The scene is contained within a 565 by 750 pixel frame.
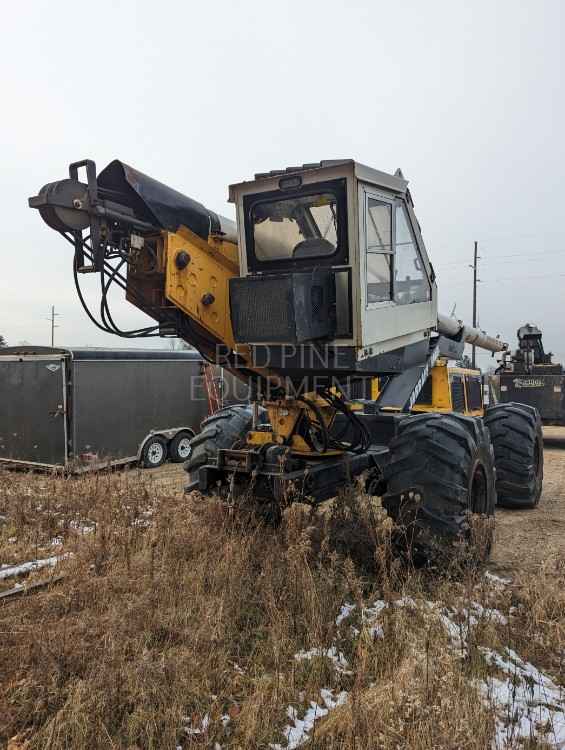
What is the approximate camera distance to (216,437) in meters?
5.68

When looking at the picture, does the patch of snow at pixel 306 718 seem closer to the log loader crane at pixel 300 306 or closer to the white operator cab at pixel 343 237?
the log loader crane at pixel 300 306

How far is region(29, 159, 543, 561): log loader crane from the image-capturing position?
407cm

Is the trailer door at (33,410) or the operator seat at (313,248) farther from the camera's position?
the trailer door at (33,410)

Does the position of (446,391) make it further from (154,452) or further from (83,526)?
(154,452)

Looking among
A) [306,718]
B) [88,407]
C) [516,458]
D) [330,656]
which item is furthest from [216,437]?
[88,407]

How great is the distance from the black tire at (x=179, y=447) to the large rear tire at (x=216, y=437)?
6.64 m

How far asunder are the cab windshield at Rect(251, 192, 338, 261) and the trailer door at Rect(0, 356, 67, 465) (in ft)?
24.2

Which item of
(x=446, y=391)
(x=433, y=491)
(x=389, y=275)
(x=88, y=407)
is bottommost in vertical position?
(x=433, y=491)

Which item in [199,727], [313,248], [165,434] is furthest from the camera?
[165,434]

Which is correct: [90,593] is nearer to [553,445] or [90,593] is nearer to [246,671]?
[246,671]

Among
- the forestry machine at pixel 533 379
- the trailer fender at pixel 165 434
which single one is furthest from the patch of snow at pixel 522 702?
the forestry machine at pixel 533 379

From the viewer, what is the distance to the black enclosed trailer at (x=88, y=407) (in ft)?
35.0

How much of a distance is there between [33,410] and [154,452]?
253 cm

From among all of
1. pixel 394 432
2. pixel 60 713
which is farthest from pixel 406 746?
pixel 394 432
